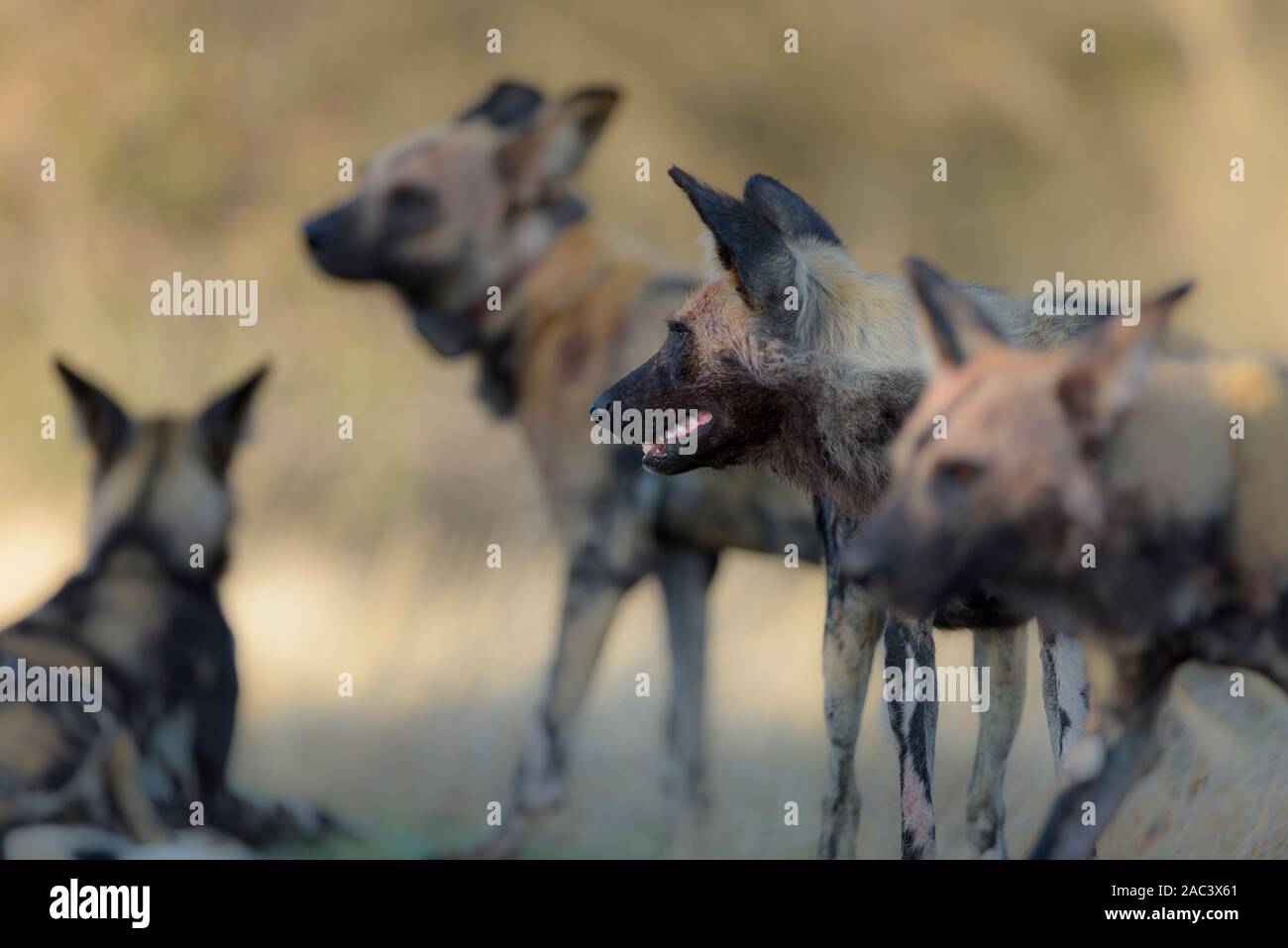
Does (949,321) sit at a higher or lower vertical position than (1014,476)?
higher

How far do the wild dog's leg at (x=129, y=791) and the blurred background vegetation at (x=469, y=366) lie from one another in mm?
1401

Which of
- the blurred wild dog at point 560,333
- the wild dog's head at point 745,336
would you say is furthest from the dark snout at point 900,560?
the blurred wild dog at point 560,333

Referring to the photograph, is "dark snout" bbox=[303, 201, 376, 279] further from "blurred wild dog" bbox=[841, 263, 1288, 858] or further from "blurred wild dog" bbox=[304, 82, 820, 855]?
"blurred wild dog" bbox=[841, 263, 1288, 858]

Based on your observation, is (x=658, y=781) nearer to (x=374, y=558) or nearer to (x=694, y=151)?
(x=374, y=558)

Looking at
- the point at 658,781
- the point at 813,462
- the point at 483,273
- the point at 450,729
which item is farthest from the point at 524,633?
the point at 813,462

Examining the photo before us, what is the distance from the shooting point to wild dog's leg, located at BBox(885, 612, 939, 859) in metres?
5.31

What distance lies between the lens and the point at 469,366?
42.2 feet

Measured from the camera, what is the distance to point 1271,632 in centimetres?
379

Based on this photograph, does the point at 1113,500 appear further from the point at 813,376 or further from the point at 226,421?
the point at 226,421

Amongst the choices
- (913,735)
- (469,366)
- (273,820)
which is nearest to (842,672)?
(913,735)

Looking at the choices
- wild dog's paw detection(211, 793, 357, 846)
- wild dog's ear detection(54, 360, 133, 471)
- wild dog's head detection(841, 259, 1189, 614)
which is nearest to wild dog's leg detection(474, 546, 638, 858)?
wild dog's paw detection(211, 793, 357, 846)

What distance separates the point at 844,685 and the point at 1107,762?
1827 mm

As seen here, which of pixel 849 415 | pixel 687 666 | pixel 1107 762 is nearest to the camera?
pixel 1107 762

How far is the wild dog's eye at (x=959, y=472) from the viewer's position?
3.73 metres
